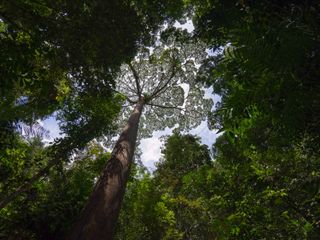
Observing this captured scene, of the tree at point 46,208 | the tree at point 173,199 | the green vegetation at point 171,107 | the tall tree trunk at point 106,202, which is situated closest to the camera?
the green vegetation at point 171,107

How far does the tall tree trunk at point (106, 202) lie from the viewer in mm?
4879

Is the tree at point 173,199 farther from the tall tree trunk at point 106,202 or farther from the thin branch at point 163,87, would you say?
the tall tree trunk at point 106,202

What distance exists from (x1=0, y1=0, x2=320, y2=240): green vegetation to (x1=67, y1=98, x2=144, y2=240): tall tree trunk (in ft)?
0.25

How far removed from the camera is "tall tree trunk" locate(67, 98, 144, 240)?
4879mm

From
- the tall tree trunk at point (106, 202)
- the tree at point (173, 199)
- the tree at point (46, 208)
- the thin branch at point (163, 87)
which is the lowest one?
the tall tree trunk at point (106, 202)

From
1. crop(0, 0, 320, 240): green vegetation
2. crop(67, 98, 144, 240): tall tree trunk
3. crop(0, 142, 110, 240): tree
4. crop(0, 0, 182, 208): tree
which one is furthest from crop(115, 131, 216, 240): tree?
crop(0, 0, 182, 208): tree

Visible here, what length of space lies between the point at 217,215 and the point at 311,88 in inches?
375

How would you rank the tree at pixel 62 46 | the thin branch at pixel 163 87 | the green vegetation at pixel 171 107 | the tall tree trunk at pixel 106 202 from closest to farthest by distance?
the green vegetation at pixel 171 107 < the tree at pixel 62 46 < the tall tree trunk at pixel 106 202 < the thin branch at pixel 163 87

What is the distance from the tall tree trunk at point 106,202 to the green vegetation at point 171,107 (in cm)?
8

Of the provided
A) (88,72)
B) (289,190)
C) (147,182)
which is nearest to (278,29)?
(88,72)

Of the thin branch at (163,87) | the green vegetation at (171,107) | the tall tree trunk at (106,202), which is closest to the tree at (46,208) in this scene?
the green vegetation at (171,107)

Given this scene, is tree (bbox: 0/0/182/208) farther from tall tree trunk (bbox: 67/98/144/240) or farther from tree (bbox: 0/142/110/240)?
tall tree trunk (bbox: 67/98/144/240)

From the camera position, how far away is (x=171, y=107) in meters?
16.9

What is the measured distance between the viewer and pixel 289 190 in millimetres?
7398
